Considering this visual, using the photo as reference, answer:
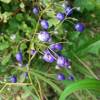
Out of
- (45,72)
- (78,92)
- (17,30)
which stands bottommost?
(78,92)

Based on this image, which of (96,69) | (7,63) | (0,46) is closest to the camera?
(0,46)

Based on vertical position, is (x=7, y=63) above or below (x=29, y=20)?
below

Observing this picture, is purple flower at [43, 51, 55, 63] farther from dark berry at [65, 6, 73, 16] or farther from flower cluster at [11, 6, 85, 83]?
dark berry at [65, 6, 73, 16]

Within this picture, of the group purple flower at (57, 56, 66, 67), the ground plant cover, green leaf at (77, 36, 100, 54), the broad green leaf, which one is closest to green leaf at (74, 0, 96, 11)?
the ground plant cover

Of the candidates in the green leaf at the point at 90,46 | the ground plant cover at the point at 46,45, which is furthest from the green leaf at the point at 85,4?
the green leaf at the point at 90,46

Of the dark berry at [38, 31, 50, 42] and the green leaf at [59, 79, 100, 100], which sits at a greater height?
the dark berry at [38, 31, 50, 42]

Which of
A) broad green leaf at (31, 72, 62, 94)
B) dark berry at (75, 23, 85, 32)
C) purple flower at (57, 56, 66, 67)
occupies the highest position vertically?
dark berry at (75, 23, 85, 32)

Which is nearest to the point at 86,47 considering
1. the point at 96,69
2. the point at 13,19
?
the point at 96,69

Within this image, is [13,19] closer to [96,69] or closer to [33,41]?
[33,41]
